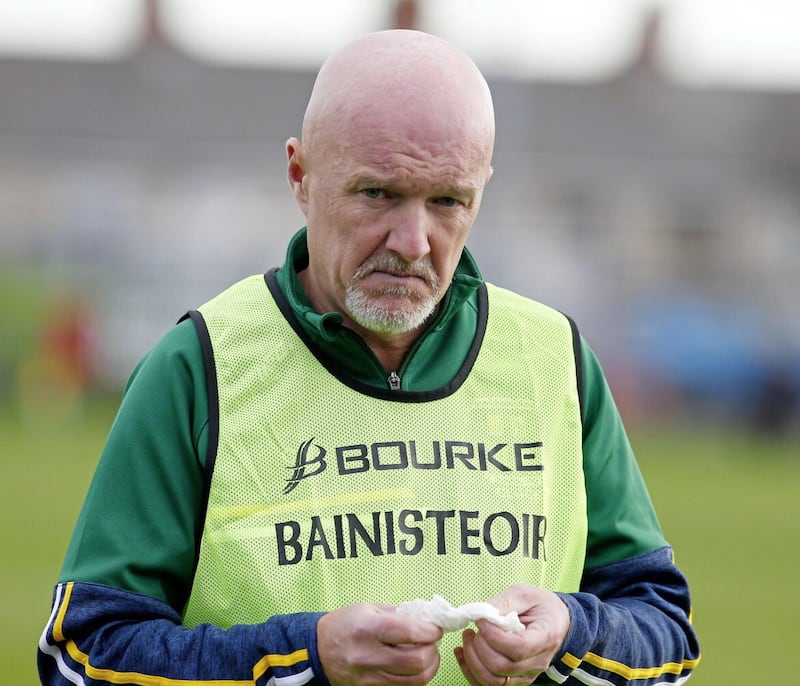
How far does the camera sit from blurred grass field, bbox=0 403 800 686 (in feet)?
30.2

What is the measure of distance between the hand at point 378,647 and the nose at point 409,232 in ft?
2.33

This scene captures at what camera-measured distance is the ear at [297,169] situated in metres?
3.01

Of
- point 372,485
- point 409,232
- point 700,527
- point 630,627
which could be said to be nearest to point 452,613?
point 372,485

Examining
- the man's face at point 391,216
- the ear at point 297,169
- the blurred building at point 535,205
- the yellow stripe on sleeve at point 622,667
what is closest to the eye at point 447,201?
the man's face at point 391,216

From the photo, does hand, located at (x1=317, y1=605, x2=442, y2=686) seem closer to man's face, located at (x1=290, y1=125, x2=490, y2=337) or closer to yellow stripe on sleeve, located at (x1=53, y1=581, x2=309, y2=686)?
yellow stripe on sleeve, located at (x1=53, y1=581, x2=309, y2=686)

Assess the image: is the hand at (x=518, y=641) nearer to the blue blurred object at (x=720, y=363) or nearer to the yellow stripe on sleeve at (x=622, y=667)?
the yellow stripe on sleeve at (x=622, y=667)

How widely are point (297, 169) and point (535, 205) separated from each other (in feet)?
132

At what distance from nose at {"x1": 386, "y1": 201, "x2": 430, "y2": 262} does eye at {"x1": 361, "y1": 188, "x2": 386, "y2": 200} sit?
41 mm

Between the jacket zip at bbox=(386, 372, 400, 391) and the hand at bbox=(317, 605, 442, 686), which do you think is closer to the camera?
the hand at bbox=(317, 605, 442, 686)

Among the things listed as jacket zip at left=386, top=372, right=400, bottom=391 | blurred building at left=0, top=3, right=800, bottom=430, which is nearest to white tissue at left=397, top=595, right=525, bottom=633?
jacket zip at left=386, top=372, right=400, bottom=391

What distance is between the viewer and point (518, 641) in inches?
99.7

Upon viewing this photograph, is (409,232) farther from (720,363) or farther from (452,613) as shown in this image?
(720,363)

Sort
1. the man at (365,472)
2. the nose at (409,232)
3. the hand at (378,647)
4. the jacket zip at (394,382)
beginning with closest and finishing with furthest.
Result: the hand at (378,647) → the man at (365,472) → the nose at (409,232) → the jacket zip at (394,382)

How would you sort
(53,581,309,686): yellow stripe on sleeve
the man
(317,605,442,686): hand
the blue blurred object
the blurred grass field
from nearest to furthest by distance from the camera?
(317,605,442,686): hand
(53,581,309,686): yellow stripe on sleeve
the man
the blurred grass field
the blue blurred object
